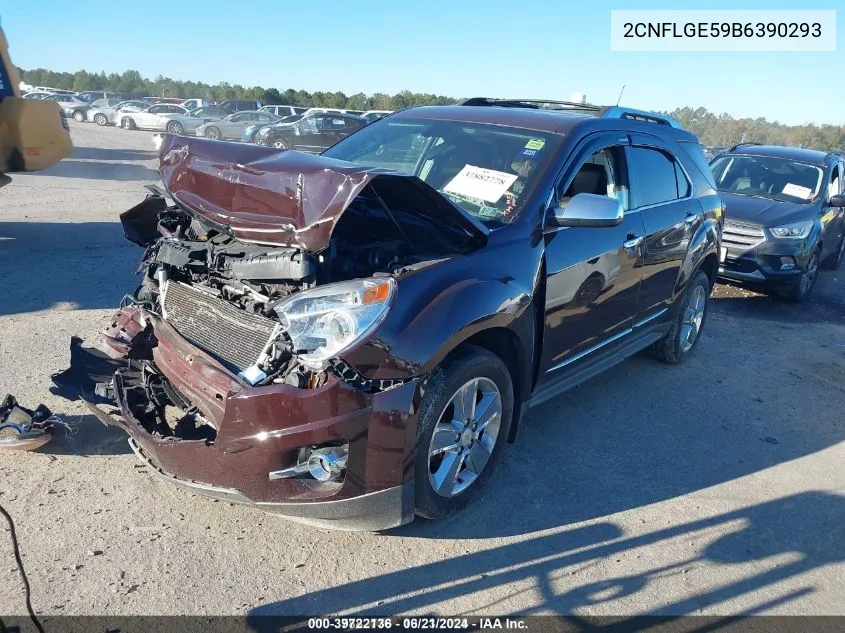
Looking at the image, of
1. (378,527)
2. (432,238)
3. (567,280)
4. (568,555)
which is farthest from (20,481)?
(567,280)

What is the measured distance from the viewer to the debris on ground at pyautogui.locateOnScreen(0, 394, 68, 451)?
3.43 m

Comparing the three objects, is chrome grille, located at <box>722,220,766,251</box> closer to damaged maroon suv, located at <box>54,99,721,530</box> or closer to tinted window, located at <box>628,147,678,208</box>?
tinted window, located at <box>628,147,678,208</box>

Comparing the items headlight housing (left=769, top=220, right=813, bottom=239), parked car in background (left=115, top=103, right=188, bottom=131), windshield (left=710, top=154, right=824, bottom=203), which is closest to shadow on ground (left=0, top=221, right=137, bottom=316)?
headlight housing (left=769, top=220, right=813, bottom=239)

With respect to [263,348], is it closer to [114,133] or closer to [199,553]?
[199,553]

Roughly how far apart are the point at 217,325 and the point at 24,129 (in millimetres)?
5806

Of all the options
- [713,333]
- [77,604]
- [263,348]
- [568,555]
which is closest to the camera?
[77,604]

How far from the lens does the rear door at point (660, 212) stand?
181 inches

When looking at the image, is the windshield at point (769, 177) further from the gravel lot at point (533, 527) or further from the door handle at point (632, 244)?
the door handle at point (632, 244)

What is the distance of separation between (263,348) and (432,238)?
3.28 feet

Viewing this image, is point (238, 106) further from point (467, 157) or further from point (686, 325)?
point (467, 157)

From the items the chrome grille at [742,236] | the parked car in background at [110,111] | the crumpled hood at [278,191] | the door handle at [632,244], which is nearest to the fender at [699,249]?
the door handle at [632,244]

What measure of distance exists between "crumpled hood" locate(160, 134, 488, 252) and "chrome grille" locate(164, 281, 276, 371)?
1.20 ft

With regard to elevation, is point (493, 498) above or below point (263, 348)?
below

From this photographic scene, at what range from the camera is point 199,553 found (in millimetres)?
2906
